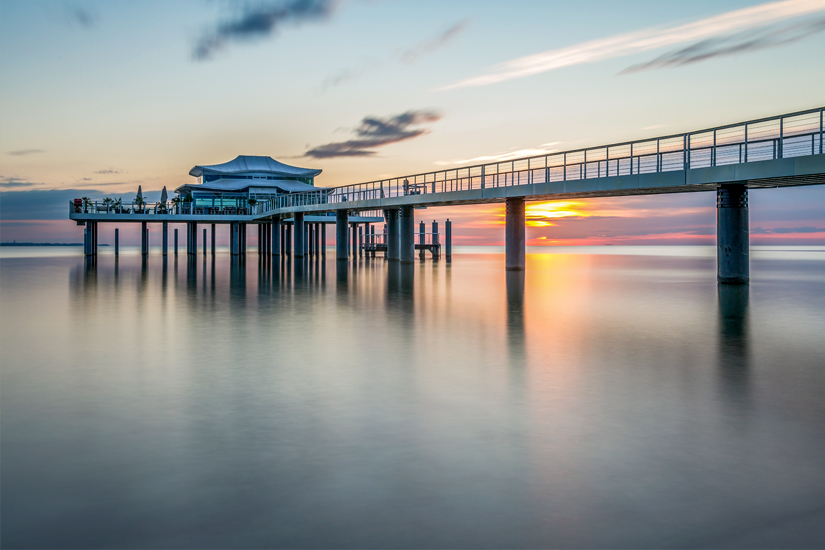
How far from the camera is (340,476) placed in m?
4.43

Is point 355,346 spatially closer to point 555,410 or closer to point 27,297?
point 555,410

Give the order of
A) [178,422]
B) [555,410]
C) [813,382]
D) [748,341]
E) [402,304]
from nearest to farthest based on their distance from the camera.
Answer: [178,422] < [555,410] < [813,382] < [748,341] < [402,304]

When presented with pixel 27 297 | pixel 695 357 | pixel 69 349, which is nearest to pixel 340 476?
pixel 695 357

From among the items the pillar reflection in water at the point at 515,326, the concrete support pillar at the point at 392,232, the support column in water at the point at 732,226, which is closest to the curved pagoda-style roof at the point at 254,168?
the concrete support pillar at the point at 392,232

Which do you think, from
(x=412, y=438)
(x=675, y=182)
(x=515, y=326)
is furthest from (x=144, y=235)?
(x=412, y=438)

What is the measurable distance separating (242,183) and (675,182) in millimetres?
58148

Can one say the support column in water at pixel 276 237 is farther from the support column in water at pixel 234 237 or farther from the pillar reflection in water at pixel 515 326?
the pillar reflection in water at pixel 515 326

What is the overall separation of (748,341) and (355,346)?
6.89 meters

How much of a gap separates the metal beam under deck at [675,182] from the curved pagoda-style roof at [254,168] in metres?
46.4

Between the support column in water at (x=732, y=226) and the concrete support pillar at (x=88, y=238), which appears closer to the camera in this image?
the support column in water at (x=732, y=226)

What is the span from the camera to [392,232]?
4659 cm


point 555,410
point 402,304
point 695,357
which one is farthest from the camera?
point 402,304

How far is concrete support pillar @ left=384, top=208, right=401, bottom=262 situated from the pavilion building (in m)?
21.0

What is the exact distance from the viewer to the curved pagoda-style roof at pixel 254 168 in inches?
2973
